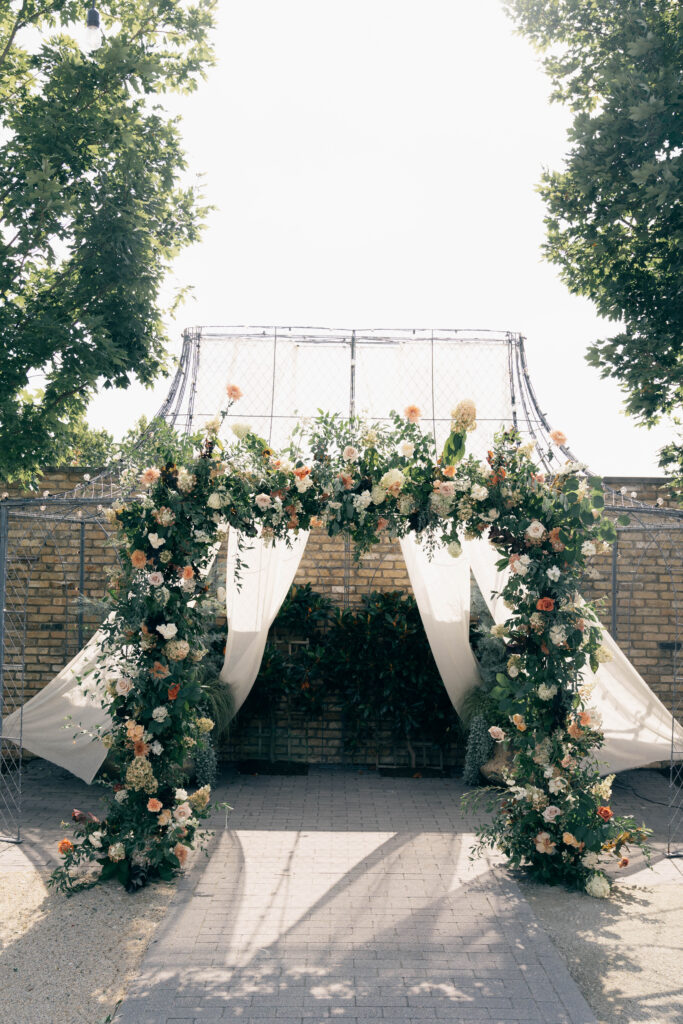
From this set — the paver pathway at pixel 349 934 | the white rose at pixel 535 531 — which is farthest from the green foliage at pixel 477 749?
the white rose at pixel 535 531

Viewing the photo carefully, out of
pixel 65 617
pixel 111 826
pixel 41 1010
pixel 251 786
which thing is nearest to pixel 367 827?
pixel 251 786

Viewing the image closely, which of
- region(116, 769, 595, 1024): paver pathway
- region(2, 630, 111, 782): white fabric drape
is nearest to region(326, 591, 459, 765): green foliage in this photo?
region(116, 769, 595, 1024): paver pathway

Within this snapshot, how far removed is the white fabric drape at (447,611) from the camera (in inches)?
256

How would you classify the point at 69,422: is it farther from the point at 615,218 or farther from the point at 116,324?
the point at 615,218

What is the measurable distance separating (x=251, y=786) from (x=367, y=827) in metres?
1.40

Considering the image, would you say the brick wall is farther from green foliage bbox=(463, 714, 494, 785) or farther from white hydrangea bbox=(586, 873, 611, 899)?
white hydrangea bbox=(586, 873, 611, 899)

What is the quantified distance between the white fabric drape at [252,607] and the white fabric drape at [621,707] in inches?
57.5

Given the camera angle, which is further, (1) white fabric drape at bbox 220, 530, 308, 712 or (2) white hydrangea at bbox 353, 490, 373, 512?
(1) white fabric drape at bbox 220, 530, 308, 712

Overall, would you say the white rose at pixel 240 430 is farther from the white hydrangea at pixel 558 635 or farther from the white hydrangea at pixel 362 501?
the white hydrangea at pixel 558 635

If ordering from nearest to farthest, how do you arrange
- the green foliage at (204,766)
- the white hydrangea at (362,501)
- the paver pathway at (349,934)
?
1. the paver pathway at (349,934)
2. the white hydrangea at (362,501)
3. the green foliage at (204,766)

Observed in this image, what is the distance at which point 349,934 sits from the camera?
Result: 4.02m

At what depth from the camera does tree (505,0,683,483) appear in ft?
17.3

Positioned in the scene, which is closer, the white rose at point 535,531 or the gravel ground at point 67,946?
the gravel ground at point 67,946

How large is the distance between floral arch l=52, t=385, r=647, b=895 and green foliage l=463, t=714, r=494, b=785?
1670mm
